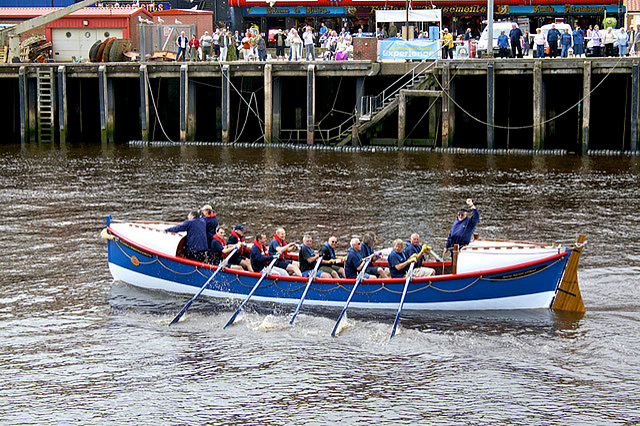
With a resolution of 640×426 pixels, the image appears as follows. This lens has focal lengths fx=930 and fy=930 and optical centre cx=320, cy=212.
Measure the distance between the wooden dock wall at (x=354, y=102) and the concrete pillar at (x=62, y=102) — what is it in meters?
0.04

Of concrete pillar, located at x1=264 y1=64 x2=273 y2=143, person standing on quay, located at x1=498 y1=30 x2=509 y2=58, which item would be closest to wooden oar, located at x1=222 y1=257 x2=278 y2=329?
concrete pillar, located at x1=264 y1=64 x2=273 y2=143

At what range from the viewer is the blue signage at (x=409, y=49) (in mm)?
33875

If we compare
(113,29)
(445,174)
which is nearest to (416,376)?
(445,174)

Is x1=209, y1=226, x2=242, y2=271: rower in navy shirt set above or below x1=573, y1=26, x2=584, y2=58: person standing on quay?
below

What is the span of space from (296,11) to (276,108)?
1521 cm

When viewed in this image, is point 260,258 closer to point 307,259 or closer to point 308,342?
point 307,259

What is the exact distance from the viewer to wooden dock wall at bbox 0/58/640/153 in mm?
32156

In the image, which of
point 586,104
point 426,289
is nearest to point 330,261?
point 426,289

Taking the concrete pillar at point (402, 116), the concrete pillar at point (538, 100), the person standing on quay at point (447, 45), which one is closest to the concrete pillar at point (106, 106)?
the concrete pillar at point (402, 116)

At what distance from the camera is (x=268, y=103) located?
34656mm

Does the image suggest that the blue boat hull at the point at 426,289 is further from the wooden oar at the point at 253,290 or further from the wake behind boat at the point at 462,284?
the wooden oar at the point at 253,290

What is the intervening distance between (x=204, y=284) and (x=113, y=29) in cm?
3055

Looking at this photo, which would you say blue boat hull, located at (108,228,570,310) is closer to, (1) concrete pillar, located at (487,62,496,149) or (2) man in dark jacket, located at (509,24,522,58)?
(1) concrete pillar, located at (487,62,496,149)

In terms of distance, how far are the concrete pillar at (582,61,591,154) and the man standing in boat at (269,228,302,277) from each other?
60.1ft
